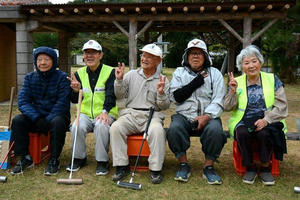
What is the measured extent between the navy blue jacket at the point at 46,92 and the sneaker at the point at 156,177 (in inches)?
48.2

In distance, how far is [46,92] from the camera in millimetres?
3766

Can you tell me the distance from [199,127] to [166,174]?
621 mm

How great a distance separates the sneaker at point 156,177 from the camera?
10.7ft

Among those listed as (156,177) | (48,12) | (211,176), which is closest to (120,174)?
(156,177)

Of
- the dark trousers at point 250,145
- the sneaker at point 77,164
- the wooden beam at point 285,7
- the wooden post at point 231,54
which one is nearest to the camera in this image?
the dark trousers at point 250,145

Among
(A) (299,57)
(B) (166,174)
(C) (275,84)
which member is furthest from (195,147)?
(A) (299,57)

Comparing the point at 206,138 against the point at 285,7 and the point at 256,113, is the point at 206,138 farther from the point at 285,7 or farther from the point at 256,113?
the point at 285,7

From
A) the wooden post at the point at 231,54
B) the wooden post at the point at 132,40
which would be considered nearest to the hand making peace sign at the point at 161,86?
the wooden post at the point at 132,40

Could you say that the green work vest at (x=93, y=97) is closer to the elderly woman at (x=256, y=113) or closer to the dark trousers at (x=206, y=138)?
the dark trousers at (x=206, y=138)

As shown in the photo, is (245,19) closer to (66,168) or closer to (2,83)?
(66,168)

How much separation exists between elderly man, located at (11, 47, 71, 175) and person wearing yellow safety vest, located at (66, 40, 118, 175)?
0.14 meters

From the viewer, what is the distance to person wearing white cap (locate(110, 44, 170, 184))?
10.9 feet

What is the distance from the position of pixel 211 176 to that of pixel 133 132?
925 mm

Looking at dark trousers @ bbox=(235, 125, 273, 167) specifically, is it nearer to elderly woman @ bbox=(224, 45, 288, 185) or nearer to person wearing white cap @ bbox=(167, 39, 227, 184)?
elderly woman @ bbox=(224, 45, 288, 185)
